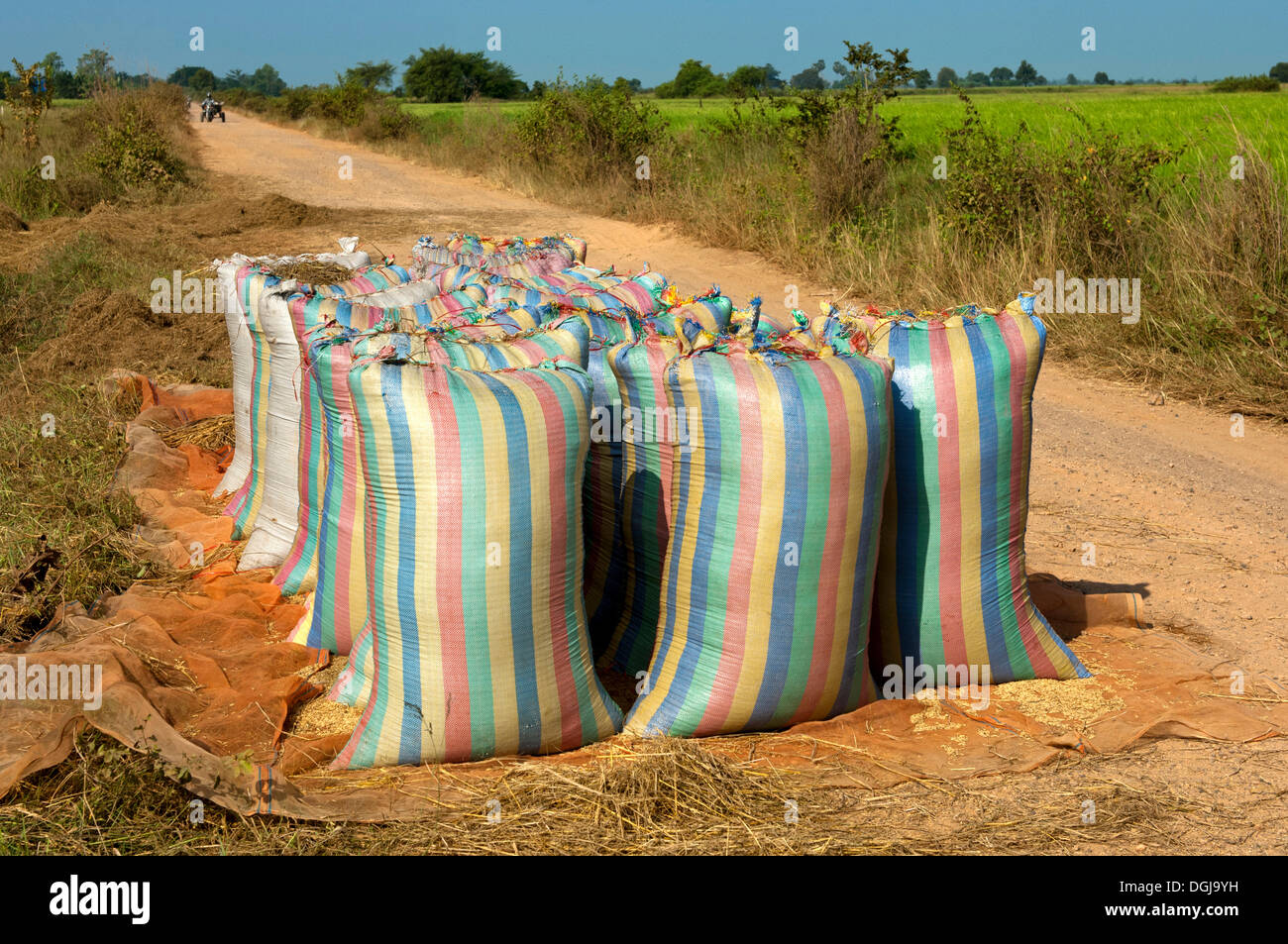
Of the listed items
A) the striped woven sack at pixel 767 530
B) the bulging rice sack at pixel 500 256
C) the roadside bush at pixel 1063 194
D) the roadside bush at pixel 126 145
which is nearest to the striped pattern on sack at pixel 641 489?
the striped woven sack at pixel 767 530

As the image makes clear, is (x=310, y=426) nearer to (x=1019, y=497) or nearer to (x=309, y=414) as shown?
(x=309, y=414)

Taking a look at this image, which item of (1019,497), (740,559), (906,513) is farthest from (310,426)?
(1019,497)

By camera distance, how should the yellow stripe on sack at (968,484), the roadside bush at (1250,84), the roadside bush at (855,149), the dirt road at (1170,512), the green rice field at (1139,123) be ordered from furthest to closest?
the roadside bush at (1250,84) → the roadside bush at (855,149) → the green rice field at (1139,123) → the dirt road at (1170,512) → the yellow stripe on sack at (968,484)

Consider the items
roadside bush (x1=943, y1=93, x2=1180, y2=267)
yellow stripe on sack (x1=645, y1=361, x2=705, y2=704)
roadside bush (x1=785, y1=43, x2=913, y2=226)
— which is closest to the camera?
yellow stripe on sack (x1=645, y1=361, x2=705, y2=704)

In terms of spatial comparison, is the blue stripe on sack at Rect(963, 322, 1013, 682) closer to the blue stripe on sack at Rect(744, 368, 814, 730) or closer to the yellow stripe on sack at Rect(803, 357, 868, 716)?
the yellow stripe on sack at Rect(803, 357, 868, 716)

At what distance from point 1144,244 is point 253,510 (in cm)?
599

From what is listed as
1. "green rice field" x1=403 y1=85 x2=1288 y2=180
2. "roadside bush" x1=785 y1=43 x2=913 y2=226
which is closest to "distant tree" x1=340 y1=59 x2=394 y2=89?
"green rice field" x1=403 y1=85 x2=1288 y2=180

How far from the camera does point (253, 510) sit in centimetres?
423

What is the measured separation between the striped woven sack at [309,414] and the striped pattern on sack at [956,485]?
1.57 metres

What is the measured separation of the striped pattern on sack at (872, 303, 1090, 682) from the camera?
3031mm

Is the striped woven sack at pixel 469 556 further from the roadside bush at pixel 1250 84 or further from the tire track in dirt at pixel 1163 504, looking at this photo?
the roadside bush at pixel 1250 84

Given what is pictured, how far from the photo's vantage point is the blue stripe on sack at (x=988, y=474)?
3.03 meters

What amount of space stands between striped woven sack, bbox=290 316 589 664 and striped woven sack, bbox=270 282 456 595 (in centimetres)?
8

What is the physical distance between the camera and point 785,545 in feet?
8.92
